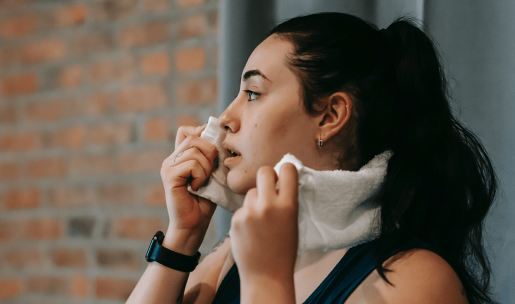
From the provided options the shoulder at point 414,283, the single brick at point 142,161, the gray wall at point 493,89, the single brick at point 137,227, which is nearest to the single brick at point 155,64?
the single brick at point 142,161

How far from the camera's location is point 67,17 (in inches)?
58.1

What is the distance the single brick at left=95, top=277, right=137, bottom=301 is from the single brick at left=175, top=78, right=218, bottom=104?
62cm

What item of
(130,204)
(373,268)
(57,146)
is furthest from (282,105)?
(57,146)

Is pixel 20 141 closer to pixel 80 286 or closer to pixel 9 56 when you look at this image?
pixel 9 56

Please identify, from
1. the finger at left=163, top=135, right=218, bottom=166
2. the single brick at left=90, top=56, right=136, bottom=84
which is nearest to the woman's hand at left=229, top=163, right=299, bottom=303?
the finger at left=163, top=135, right=218, bottom=166

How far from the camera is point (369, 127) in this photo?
2.46 ft

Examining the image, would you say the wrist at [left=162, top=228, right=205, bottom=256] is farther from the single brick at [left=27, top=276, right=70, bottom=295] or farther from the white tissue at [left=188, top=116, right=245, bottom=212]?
the single brick at [left=27, top=276, right=70, bottom=295]

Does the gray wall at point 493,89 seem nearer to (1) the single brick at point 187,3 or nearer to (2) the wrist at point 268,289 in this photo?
(2) the wrist at point 268,289

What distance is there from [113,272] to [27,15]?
3.34 ft

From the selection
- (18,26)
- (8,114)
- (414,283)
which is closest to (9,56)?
(18,26)

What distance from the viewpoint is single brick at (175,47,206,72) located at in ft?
4.21

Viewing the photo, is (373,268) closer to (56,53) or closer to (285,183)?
(285,183)

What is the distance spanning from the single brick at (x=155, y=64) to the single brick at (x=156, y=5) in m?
0.15

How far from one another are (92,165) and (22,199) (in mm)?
340
